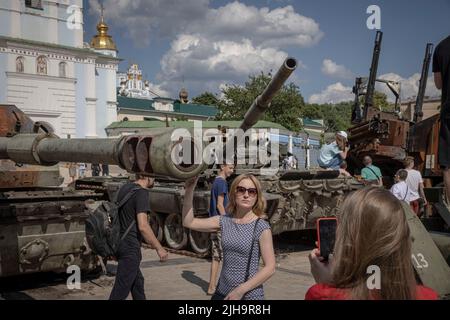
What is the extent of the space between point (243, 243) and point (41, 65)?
35.4 m

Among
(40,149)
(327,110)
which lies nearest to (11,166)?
(40,149)

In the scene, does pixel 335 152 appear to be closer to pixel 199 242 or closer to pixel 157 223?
pixel 199 242

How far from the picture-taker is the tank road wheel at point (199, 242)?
32.7 ft

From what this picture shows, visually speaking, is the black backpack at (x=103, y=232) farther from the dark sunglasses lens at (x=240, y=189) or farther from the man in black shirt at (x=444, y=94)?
the man in black shirt at (x=444, y=94)

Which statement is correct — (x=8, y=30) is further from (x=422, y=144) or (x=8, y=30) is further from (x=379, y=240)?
(x=379, y=240)

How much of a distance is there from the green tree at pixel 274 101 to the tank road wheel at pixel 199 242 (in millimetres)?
35269

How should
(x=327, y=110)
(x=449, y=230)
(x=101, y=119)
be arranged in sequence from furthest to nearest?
(x=327, y=110)
(x=101, y=119)
(x=449, y=230)

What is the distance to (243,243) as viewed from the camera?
149 inches

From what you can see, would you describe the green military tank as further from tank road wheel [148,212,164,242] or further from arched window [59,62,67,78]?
arched window [59,62,67,78]

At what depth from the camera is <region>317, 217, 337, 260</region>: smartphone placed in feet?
8.18

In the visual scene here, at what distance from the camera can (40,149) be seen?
4227mm

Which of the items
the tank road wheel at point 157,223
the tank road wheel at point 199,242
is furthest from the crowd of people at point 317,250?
the tank road wheel at point 157,223

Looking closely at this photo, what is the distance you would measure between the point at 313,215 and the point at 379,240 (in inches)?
344

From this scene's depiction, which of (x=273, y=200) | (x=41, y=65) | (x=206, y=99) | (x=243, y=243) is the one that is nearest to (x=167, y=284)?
(x=273, y=200)
